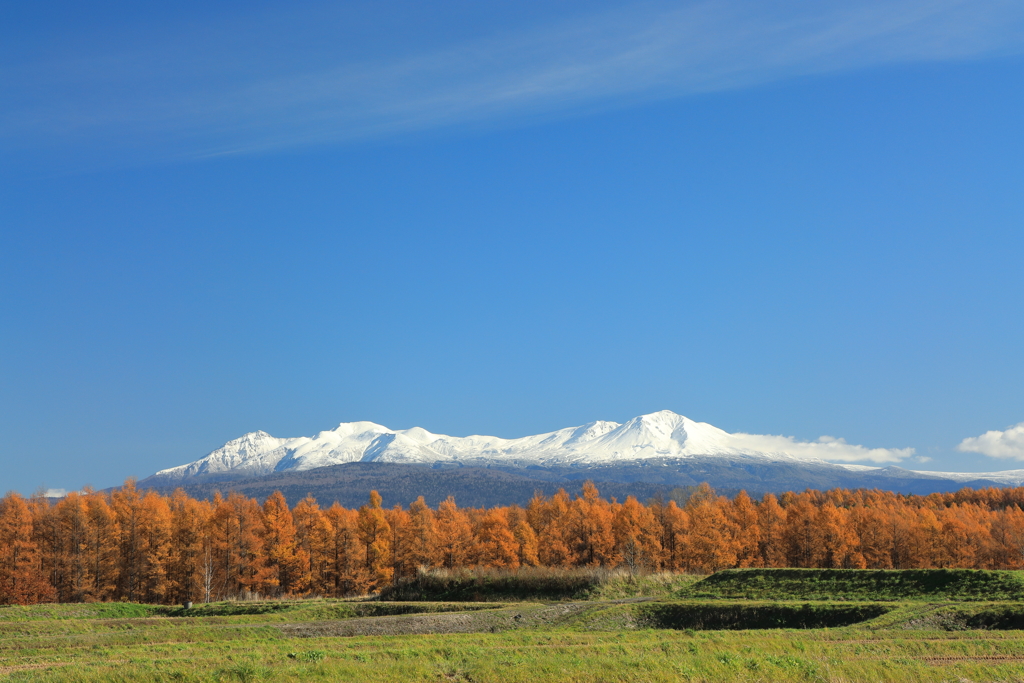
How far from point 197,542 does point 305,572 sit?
43.4ft

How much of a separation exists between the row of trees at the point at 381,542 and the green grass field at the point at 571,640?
28.8m

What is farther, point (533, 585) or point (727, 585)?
point (533, 585)

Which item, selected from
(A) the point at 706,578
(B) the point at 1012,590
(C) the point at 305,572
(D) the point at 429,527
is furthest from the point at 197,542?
(B) the point at 1012,590

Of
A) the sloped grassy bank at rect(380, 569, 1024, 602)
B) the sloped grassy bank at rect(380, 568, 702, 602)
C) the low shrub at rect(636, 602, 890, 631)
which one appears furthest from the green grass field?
the sloped grassy bank at rect(380, 568, 702, 602)

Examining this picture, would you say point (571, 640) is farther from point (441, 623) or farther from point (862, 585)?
point (862, 585)

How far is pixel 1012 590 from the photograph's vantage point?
47.9 m

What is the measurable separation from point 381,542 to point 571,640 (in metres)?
67.2

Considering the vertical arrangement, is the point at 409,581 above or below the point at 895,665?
below

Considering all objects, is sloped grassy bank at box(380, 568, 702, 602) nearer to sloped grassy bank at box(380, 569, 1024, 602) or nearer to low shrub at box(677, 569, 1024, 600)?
sloped grassy bank at box(380, 569, 1024, 602)

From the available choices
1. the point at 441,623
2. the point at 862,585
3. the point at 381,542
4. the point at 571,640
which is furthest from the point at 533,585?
the point at 381,542

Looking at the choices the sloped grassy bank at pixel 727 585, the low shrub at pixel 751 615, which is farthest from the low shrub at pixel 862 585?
the low shrub at pixel 751 615

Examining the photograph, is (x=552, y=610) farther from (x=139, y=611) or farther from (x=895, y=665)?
(x=139, y=611)

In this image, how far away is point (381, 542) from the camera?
97.3 m

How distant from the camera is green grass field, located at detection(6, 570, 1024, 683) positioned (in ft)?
77.7
